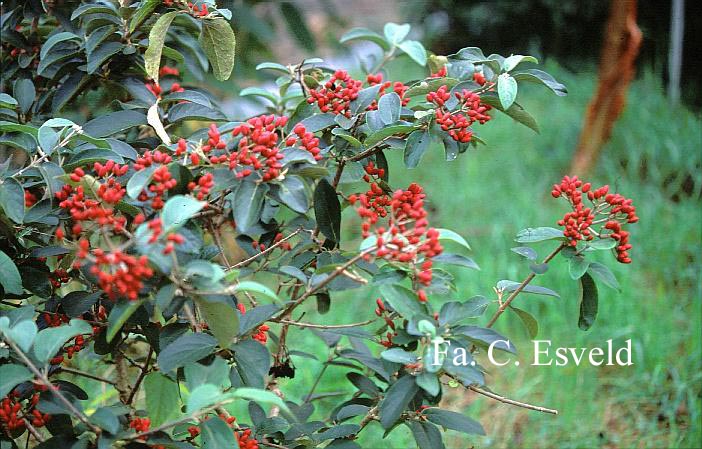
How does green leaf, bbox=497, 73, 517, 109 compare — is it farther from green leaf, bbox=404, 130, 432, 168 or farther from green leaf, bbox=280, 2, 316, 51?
green leaf, bbox=280, 2, 316, 51

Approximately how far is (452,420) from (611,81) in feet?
8.52

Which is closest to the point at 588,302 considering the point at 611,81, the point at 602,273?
the point at 602,273

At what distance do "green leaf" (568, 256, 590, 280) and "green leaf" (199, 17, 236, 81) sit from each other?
0.61m

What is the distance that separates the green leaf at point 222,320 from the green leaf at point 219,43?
1.45 feet

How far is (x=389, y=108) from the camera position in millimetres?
1166

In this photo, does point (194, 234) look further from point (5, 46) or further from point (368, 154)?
point (5, 46)

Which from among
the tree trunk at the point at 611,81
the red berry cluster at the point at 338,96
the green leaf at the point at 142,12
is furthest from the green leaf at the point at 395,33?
the tree trunk at the point at 611,81

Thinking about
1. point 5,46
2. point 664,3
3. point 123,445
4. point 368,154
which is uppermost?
point 5,46

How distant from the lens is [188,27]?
58.7 inches

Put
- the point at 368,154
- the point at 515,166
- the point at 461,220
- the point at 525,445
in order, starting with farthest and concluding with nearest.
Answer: the point at 515,166, the point at 461,220, the point at 525,445, the point at 368,154

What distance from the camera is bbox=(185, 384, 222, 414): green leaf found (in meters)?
0.84

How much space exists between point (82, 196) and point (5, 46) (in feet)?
2.51

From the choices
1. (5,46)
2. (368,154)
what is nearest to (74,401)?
(368,154)

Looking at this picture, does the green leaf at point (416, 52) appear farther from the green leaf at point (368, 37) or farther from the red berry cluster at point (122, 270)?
the red berry cluster at point (122, 270)
